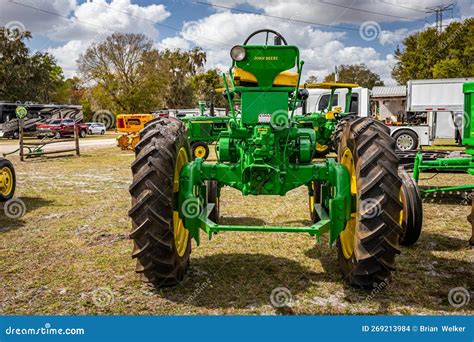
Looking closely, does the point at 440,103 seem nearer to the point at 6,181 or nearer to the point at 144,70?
the point at 6,181

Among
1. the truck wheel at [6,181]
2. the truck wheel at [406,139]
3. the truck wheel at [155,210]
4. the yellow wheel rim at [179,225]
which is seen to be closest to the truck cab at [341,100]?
the truck wheel at [406,139]

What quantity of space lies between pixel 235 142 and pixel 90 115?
6125cm

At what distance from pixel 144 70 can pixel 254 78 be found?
48.6 m

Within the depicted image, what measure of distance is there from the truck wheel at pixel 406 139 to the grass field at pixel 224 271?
10.8m

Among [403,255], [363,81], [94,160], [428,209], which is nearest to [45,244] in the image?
[403,255]

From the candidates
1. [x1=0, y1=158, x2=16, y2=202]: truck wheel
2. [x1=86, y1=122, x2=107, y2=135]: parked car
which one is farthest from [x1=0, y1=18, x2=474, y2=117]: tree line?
[x1=0, y1=158, x2=16, y2=202]: truck wheel

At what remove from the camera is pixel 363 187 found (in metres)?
3.90

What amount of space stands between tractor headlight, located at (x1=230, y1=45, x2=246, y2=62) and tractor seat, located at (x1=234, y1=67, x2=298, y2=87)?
15.2 inches

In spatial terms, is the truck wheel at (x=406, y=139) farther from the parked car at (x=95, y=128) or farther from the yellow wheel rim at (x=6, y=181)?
the parked car at (x=95, y=128)

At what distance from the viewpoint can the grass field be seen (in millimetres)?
3898

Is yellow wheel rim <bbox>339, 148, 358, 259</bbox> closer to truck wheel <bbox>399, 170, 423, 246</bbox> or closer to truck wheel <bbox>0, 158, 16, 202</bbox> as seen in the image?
truck wheel <bbox>399, 170, 423, 246</bbox>

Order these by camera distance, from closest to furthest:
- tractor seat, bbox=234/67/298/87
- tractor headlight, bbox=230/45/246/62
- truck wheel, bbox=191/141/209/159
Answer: tractor headlight, bbox=230/45/246/62 → tractor seat, bbox=234/67/298/87 → truck wheel, bbox=191/141/209/159

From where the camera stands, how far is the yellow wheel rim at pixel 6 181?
850 centimetres

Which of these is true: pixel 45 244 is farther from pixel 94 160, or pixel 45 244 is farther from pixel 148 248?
pixel 94 160
